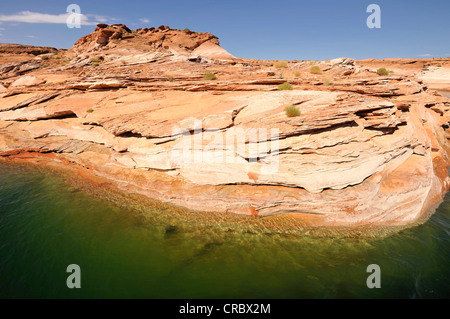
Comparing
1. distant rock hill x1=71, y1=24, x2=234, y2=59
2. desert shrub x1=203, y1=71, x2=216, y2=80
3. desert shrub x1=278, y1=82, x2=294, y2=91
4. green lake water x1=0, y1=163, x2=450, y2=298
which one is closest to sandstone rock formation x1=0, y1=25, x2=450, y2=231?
desert shrub x1=278, y1=82, x2=294, y2=91

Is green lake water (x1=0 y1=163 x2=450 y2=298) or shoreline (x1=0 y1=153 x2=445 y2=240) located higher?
shoreline (x1=0 y1=153 x2=445 y2=240)

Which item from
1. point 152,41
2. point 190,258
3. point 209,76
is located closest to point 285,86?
point 209,76

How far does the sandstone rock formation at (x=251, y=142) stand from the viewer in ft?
37.3

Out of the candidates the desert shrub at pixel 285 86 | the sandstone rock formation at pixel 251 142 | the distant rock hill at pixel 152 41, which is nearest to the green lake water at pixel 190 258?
the sandstone rock formation at pixel 251 142

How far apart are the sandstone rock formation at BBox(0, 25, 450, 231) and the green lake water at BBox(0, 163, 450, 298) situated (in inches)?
66.7

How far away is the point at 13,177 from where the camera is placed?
47.1 ft

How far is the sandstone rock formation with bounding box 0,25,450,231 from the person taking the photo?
11.4 meters

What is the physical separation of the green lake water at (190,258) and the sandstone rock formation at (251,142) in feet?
5.56

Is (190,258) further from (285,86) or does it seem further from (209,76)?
(209,76)

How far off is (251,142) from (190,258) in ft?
23.8

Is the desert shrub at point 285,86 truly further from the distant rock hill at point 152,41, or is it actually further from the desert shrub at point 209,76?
the distant rock hill at point 152,41

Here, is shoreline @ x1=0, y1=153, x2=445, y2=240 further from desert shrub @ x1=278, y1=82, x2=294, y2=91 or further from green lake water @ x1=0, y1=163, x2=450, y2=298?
desert shrub @ x1=278, y1=82, x2=294, y2=91

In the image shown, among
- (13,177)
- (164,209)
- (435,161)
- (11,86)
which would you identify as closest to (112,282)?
(164,209)
